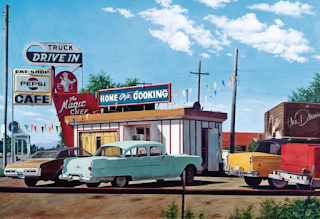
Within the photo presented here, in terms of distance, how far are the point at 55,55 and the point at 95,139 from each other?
36.2 feet

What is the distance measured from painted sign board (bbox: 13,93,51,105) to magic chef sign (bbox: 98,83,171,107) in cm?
617

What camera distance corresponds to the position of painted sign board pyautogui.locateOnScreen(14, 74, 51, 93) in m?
32.8

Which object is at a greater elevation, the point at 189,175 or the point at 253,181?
the point at 189,175

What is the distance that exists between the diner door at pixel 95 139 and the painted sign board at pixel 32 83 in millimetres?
7969

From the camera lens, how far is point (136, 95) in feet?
89.4

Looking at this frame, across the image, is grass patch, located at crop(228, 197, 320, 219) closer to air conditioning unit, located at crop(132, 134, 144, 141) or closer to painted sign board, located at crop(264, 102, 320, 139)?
painted sign board, located at crop(264, 102, 320, 139)

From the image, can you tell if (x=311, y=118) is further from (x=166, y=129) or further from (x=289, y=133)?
(x=166, y=129)

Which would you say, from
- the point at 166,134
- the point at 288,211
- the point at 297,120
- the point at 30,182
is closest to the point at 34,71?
the point at 166,134

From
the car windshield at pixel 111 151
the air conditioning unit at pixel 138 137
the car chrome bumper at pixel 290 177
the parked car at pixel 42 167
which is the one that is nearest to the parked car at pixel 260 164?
the car chrome bumper at pixel 290 177

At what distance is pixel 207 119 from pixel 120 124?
17.2 ft

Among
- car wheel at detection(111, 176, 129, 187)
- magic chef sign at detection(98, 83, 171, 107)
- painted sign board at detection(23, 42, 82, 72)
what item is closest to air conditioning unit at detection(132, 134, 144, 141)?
magic chef sign at detection(98, 83, 171, 107)

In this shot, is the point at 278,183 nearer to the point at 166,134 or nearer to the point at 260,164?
the point at 260,164

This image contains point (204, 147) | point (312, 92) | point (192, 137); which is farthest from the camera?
point (312, 92)

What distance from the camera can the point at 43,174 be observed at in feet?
53.9
